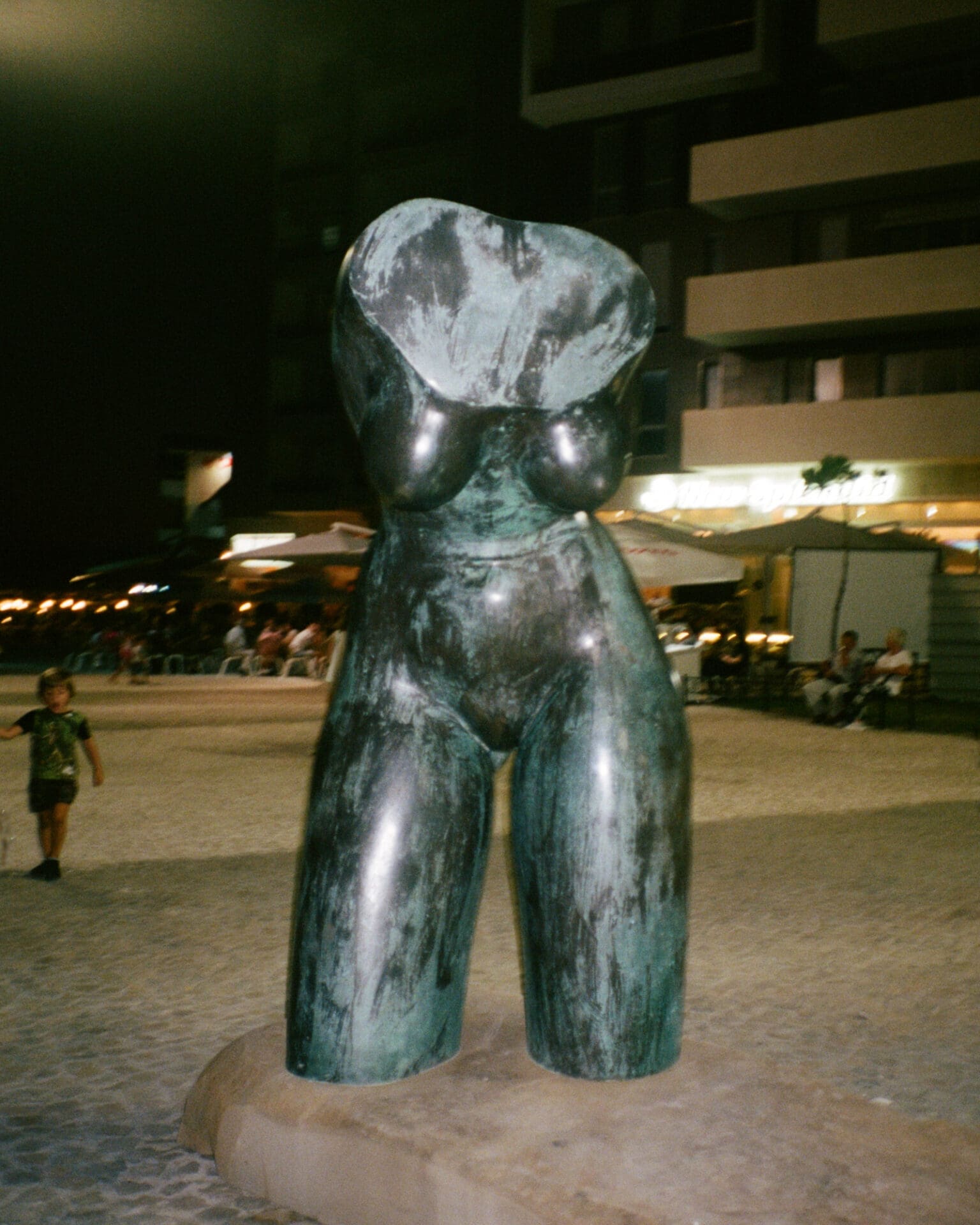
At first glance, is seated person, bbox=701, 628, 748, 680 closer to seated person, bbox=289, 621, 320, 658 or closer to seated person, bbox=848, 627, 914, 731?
seated person, bbox=848, 627, 914, 731

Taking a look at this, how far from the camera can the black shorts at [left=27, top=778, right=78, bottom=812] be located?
647 cm

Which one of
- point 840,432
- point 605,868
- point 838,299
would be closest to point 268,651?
point 840,432

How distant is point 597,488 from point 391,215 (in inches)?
26.3

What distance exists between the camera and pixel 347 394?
2.66m

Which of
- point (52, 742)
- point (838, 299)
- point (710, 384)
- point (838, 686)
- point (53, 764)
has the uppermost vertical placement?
point (838, 299)

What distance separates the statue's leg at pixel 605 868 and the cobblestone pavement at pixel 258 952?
0.51m

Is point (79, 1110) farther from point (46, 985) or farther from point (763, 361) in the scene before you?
point (763, 361)

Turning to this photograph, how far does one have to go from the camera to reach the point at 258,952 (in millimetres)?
5043

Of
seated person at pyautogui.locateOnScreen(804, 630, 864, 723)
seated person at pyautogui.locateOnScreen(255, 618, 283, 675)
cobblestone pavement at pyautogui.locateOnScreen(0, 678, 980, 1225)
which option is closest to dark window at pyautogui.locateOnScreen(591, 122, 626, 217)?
seated person at pyautogui.locateOnScreen(255, 618, 283, 675)

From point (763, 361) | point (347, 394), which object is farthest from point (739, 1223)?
point (763, 361)

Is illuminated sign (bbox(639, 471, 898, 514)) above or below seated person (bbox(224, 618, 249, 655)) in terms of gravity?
above

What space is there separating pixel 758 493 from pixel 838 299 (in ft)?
13.4

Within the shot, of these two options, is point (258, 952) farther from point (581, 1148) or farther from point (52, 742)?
point (581, 1148)

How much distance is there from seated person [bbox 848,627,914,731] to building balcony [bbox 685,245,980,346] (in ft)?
34.1
